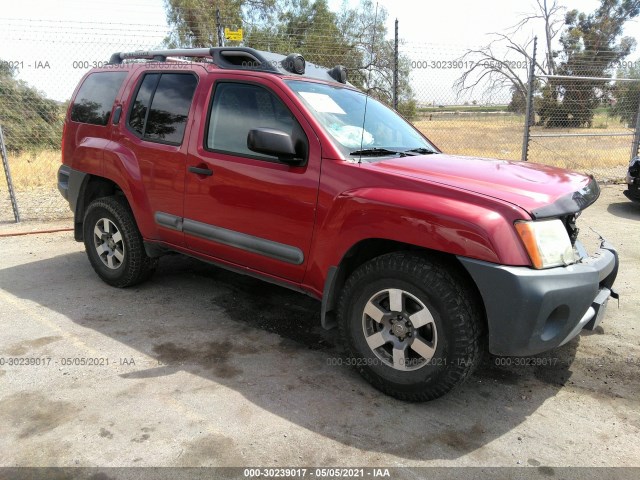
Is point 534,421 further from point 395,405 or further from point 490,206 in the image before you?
point 490,206

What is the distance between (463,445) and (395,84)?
242 inches

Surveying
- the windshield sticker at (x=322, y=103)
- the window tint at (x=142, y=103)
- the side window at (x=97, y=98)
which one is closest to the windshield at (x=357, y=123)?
the windshield sticker at (x=322, y=103)

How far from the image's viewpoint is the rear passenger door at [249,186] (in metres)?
3.17

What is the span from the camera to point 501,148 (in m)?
14.3

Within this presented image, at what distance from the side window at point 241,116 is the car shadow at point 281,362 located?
139cm

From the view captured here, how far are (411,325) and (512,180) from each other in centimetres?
103

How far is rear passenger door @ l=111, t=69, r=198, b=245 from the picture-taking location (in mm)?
3844

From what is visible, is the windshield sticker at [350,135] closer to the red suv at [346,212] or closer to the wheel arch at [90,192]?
the red suv at [346,212]

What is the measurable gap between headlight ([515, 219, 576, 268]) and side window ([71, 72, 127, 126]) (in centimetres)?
370

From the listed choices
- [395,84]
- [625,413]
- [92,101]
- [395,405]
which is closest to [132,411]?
[395,405]

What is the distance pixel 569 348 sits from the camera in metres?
3.53

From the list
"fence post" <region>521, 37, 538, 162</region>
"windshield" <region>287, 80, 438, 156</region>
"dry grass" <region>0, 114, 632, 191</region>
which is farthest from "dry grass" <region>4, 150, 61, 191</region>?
"fence post" <region>521, 37, 538, 162</region>

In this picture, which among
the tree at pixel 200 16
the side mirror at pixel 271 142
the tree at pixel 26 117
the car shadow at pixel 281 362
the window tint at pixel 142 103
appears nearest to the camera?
the car shadow at pixel 281 362

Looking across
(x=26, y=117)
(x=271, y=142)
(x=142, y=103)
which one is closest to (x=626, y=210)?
(x=271, y=142)
